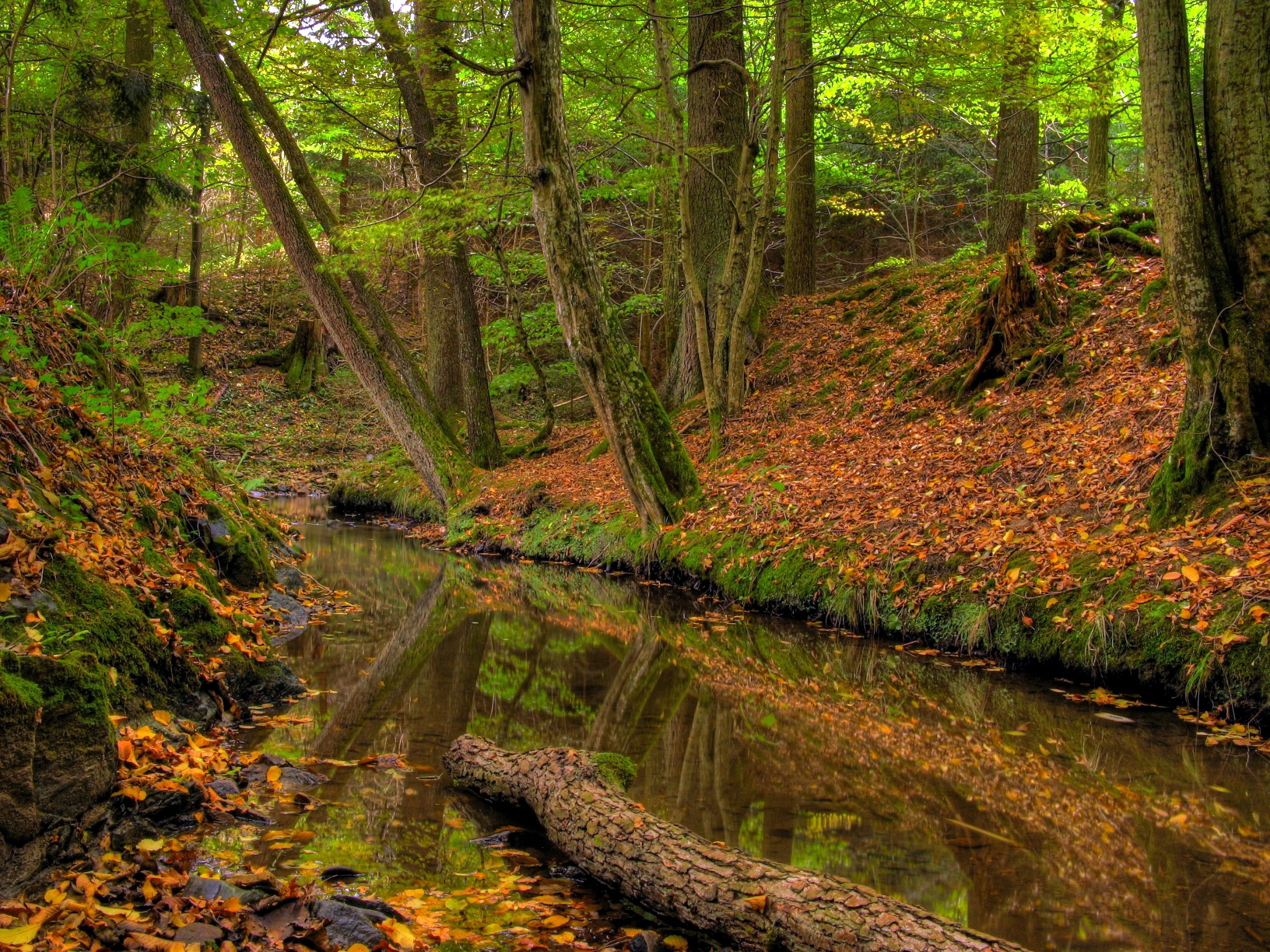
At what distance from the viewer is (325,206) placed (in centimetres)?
1212

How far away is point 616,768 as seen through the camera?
392 centimetres

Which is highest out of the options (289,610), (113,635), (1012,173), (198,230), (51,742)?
(198,230)

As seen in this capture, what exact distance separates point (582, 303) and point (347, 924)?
6.75 meters

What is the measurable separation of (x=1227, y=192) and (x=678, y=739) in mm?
4943

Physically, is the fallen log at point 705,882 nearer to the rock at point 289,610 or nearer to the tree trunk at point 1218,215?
the rock at point 289,610

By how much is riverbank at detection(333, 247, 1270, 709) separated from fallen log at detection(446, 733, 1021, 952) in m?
3.37

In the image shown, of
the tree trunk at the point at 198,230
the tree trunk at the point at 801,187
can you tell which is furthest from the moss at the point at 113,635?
the tree trunk at the point at 801,187

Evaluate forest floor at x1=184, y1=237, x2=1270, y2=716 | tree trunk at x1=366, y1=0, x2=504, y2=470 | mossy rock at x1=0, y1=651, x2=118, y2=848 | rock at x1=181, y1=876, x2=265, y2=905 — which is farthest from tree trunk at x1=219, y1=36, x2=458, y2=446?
rock at x1=181, y1=876, x2=265, y2=905

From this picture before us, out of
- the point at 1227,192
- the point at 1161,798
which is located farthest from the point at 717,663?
the point at 1227,192

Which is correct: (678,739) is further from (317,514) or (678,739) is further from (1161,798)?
(317,514)

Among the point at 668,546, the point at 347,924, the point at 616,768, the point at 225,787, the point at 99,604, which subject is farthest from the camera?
the point at 668,546

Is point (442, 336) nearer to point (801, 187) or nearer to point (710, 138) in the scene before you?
→ point (710, 138)

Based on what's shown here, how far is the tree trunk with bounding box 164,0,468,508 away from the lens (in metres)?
10.8

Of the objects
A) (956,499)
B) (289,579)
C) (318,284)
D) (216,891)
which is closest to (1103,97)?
(956,499)
